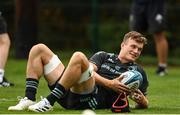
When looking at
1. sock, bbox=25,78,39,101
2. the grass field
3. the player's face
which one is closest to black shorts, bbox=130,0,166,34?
the grass field

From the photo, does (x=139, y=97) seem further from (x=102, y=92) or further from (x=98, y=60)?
(x=98, y=60)

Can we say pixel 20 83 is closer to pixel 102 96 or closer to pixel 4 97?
pixel 4 97

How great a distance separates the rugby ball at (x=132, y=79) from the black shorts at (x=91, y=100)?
0.33 m

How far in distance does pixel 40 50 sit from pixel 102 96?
0.78 m

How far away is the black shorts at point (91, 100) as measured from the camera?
7930 mm

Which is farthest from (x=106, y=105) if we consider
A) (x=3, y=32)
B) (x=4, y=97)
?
(x=3, y=32)

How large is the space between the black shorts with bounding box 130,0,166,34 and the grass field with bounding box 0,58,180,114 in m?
0.84

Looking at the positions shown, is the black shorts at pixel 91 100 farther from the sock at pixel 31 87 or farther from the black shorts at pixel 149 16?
the black shorts at pixel 149 16

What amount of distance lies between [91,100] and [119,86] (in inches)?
14.4

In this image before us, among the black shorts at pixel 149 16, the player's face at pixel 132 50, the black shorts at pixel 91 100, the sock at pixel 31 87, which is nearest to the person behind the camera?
the black shorts at pixel 91 100

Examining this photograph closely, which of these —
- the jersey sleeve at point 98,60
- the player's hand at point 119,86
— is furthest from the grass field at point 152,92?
the jersey sleeve at point 98,60

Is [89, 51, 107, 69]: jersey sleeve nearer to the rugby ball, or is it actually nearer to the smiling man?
the smiling man

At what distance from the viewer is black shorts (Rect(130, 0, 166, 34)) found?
44.8 feet

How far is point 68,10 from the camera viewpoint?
68.9 feet
